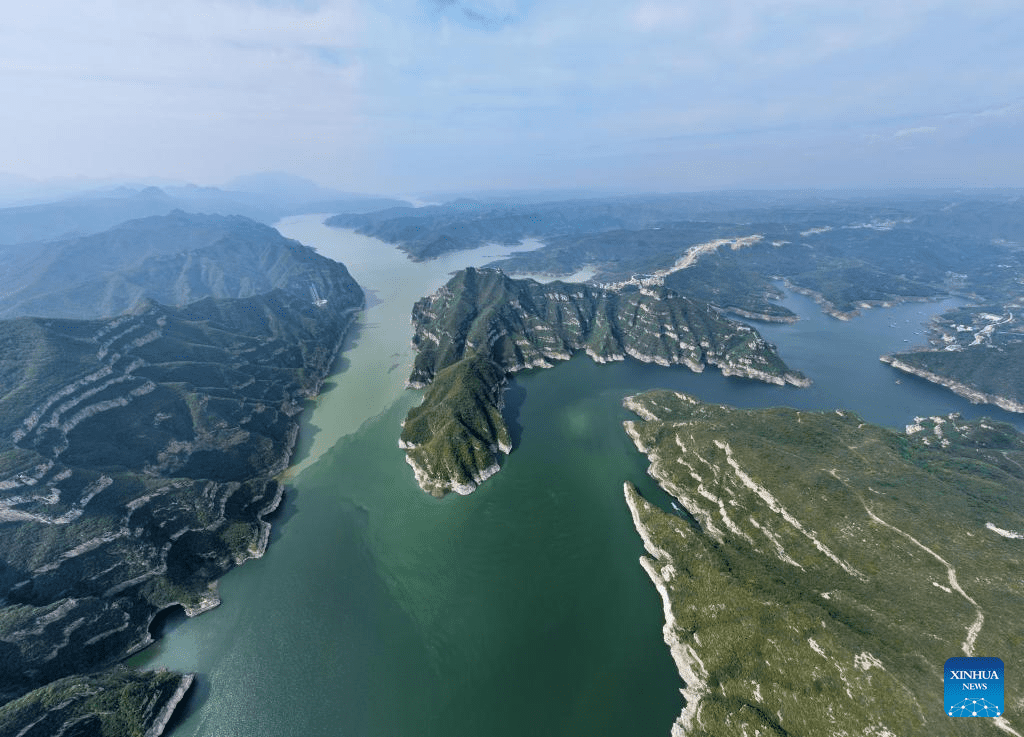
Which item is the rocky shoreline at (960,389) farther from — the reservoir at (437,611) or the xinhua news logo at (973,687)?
the xinhua news logo at (973,687)

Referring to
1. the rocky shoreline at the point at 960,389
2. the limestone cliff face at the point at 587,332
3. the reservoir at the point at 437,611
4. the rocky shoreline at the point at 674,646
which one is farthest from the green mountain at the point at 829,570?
the limestone cliff face at the point at 587,332

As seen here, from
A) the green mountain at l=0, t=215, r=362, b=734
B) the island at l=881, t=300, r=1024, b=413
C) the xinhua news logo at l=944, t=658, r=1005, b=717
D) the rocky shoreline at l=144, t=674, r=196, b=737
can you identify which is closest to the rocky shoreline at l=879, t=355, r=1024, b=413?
the island at l=881, t=300, r=1024, b=413

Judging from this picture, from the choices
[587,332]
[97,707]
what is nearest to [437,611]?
[97,707]

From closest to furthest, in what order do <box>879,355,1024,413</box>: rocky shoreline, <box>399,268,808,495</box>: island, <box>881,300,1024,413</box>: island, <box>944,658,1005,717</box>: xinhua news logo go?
1. <box>944,658,1005,717</box>: xinhua news logo
2. <box>399,268,808,495</box>: island
3. <box>879,355,1024,413</box>: rocky shoreline
4. <box>881,300,1024,413</box>: island

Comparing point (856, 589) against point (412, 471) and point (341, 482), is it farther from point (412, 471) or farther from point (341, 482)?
point (341, 482)

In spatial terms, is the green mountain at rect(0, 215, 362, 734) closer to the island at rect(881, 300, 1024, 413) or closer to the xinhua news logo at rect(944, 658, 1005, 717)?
the xinhua news logo at rect(944, 658, 1005, 717)

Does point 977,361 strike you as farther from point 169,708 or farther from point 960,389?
point 169,708

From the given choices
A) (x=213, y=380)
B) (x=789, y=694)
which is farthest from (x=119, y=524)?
(x=789, y=694)
